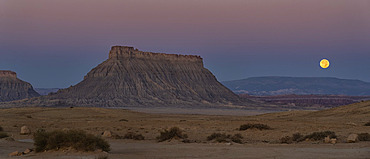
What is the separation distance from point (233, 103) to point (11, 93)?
2871 inches

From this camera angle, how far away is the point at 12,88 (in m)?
156

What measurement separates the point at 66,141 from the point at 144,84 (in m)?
108

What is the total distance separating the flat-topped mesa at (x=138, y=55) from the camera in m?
133

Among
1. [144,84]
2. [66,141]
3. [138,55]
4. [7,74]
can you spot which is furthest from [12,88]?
[66,141]

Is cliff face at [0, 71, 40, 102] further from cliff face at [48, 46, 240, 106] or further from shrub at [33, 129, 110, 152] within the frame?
shrub at [33, 129, 110, 152]

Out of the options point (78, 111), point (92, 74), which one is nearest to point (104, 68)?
point (92, 74)

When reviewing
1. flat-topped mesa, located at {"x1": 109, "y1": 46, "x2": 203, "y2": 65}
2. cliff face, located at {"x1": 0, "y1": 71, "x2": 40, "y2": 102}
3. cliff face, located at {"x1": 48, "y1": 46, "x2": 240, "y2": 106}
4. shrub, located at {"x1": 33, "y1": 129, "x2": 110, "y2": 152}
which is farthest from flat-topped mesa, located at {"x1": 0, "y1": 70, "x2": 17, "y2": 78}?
shrub, located at {"x1": 33, "y1": 129, "x2": 110, "y2": 152}

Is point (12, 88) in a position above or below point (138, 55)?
below

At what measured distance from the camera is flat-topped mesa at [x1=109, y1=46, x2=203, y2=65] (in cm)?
13312

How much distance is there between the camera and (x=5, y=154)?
55.1ft

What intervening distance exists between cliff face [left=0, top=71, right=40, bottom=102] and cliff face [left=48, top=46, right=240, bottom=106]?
29.1m

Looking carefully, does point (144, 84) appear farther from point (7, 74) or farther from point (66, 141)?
point (66, 141)

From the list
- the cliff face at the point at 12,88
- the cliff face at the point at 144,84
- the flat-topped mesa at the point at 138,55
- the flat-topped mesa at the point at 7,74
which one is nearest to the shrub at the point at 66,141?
the cliff face at the point at 144,84

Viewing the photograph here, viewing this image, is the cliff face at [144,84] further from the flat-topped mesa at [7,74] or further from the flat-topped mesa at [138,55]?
the flat-topped mesa at [7,74]
